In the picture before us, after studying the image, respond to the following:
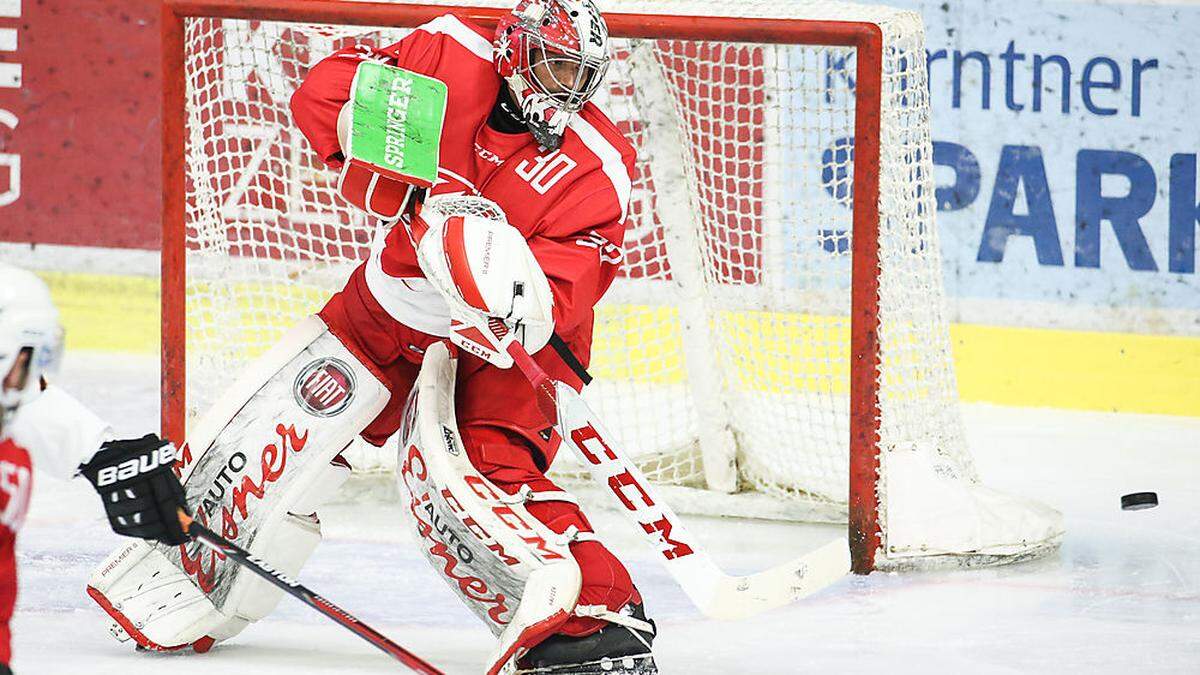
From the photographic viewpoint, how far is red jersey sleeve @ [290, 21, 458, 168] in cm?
290

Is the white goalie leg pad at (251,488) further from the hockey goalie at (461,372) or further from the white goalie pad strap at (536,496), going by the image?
the white goalie pad strap at (536,496)

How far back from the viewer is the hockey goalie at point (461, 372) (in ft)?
8.93

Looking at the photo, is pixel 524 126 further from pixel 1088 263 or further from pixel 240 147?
pixel 1088 263

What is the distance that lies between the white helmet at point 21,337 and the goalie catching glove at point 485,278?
2.27ft

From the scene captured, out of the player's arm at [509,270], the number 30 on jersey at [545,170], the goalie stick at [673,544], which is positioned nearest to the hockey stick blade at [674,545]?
the goalie stick at [673,544]

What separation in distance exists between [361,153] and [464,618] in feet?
3.13

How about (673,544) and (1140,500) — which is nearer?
(673,544)

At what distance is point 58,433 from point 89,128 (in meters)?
3.56

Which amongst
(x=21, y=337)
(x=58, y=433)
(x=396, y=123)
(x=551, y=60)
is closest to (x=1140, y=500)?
(x=551, y=60)

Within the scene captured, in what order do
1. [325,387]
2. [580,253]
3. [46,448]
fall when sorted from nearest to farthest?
1. [46,448]
2. [580,253]
3. [325,387]

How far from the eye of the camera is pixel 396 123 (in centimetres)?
278

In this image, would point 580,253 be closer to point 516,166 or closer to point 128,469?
point 516,166

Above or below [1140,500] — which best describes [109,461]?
above

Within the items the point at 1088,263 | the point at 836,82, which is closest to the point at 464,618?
the point at 836,82
